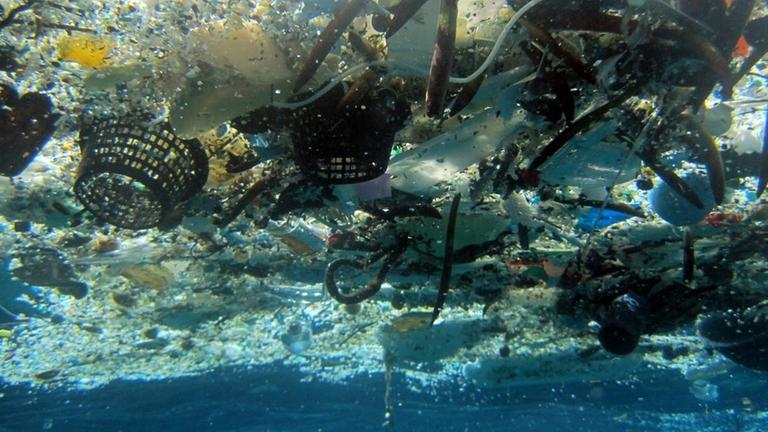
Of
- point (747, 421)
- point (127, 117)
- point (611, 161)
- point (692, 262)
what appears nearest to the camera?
point (127, 117)

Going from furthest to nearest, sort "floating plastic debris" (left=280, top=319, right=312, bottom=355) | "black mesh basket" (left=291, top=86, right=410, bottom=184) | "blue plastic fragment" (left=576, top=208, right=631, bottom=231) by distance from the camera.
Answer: "floating plastic debris" (left=280, top=319, right=312, bottom=355) < "blue plastic fragment" (left=576, top=208, right=631, bottom=231) < "black mesh basket" (left=291, top=86, right=410, bottom=184)

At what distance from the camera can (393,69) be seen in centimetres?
304

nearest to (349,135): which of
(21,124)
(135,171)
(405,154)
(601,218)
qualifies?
(405,154)

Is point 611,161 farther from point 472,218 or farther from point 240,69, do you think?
point 240,69

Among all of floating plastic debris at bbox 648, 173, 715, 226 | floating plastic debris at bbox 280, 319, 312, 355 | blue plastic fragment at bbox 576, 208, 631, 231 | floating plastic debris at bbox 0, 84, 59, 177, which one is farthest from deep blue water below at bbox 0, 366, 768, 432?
floating plastic debris at bbox 648, 173, 715, 226

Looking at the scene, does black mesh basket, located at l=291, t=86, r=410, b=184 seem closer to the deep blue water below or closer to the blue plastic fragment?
the blue plastic fragment

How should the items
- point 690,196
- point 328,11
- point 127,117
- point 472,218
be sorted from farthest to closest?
point 472,218 < point 690,196 < point 127,117 < point 328,11

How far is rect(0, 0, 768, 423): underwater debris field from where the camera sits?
279 cm

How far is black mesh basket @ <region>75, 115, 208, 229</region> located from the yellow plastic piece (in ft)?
1.47

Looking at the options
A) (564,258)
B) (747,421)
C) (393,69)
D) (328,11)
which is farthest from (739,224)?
(747,421)

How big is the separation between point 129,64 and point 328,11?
1.53 metres

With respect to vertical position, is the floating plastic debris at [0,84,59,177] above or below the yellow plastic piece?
below

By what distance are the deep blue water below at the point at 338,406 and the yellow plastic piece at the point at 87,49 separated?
17.2 meters

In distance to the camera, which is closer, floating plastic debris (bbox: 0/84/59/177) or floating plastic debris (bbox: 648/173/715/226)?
floating plastic debris (bbox: 0/84/59/177)
